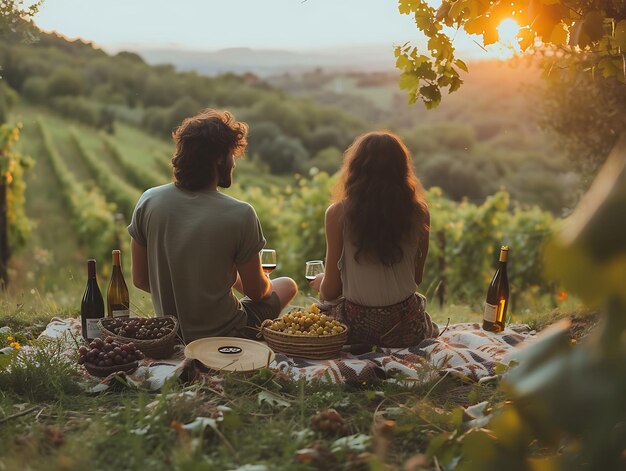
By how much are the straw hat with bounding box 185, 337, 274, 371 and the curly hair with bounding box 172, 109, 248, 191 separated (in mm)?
799

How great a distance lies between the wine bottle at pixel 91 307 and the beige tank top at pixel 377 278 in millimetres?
1322

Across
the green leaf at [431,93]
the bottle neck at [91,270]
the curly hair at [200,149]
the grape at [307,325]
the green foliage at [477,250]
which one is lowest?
the green foliage at [477,250]

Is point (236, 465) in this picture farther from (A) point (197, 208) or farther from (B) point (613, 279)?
(A) point (197, 208)

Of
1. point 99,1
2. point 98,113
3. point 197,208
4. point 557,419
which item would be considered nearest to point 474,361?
point 197,208

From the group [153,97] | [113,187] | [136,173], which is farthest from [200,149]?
[153,97]

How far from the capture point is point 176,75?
27469 mm

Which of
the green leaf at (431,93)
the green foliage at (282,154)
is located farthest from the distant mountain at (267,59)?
the green leaf at (431,93)

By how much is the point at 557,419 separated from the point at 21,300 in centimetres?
443

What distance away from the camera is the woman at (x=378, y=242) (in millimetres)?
3307

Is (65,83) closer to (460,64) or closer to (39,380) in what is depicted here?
(39,380)

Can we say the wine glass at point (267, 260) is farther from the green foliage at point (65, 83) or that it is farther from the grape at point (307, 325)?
the green foliage at point (65, 83)

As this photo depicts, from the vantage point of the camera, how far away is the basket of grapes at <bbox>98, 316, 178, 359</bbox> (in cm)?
300

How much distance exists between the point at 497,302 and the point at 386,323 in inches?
33.2

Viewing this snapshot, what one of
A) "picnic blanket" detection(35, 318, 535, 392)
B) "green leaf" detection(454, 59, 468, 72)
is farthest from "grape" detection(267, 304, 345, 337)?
"green leaf" detection(454, 59, 468, 72)
